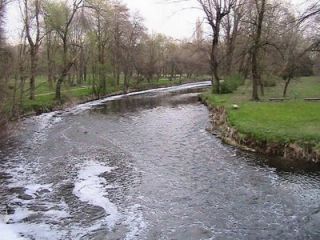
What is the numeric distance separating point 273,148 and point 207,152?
342 cm

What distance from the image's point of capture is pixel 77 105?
4862 cm

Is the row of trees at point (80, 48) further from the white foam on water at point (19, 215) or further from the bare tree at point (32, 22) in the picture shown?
the white foam on water at point (19, 215)

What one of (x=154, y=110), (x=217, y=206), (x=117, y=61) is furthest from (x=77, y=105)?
(x=217, y=206)

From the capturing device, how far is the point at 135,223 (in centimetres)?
1337

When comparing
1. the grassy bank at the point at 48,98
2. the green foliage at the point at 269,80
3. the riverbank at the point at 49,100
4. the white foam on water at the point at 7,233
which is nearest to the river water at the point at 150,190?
the white foam on water at the point at 7,233

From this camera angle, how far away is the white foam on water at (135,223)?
41.2ft

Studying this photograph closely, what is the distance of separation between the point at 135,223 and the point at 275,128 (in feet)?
39.4

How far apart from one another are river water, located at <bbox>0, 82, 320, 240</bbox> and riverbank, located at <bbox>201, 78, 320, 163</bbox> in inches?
38.7

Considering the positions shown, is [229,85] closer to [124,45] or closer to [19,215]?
[124,45]

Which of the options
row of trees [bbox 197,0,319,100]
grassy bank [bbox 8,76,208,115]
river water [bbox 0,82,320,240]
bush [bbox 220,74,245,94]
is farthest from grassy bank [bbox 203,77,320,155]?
grassy bank [bbox 8,76,208,115]

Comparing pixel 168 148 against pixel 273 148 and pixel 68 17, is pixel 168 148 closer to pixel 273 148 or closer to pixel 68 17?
pixel 273 148

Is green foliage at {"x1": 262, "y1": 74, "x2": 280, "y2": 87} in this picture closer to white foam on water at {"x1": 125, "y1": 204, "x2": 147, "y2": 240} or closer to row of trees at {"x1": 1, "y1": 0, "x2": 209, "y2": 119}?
row of trees at {"x1": 1, "y1": 0, "x2": 209, "y2": 119}

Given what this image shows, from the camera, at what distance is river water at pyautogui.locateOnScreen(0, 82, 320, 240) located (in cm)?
1287

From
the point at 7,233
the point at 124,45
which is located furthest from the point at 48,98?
the point at 7,233
